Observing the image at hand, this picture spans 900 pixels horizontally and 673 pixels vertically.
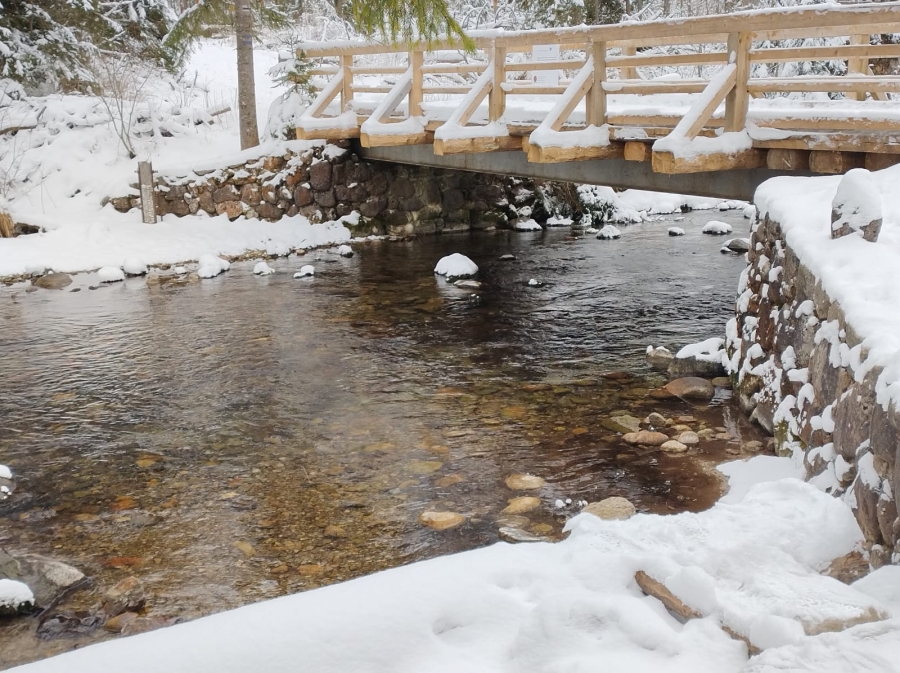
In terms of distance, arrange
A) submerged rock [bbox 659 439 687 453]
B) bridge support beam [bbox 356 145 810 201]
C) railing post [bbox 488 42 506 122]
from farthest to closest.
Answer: railing post [bbox 488 42 506 122] → bridge support beam [bbox 356 145 810 201] → submerged rock [bbox 659 439 687 453]

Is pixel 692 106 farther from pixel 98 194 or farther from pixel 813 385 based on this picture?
pixel 98 194

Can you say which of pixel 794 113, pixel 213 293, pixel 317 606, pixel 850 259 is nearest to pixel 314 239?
pixel 213 293

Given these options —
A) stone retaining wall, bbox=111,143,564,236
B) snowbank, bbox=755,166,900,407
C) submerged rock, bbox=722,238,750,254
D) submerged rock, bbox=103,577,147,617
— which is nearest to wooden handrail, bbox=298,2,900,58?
snowbank, bbox=755,166,900,407

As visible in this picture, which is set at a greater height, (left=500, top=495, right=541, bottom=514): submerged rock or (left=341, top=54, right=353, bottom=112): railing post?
(left=341, top=54, right=353, bottom=112): railing post

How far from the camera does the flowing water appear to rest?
176 inches

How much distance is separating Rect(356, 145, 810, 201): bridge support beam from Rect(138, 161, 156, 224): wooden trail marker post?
14.9ft

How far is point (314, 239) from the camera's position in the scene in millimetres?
14328

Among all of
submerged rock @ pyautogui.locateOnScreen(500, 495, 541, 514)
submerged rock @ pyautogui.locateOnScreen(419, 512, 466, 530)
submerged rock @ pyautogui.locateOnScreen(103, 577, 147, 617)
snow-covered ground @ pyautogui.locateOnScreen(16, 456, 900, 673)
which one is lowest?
submerged rock @ pyautogui.locateOnScreen(103, 577, 147, 617)

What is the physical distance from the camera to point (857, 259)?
4.36 metres

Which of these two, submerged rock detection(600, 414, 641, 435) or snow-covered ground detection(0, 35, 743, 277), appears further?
snow-covered ground detection(0, 35, 743, 277)

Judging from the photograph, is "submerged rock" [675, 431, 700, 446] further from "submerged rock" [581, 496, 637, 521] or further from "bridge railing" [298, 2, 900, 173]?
"bridge railing" [298, 2, 900, 173]

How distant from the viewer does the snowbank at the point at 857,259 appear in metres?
3.42

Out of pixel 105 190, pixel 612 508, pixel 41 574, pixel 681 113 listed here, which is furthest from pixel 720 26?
pixel 105 190

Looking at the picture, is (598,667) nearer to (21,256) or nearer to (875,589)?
(875,589)
